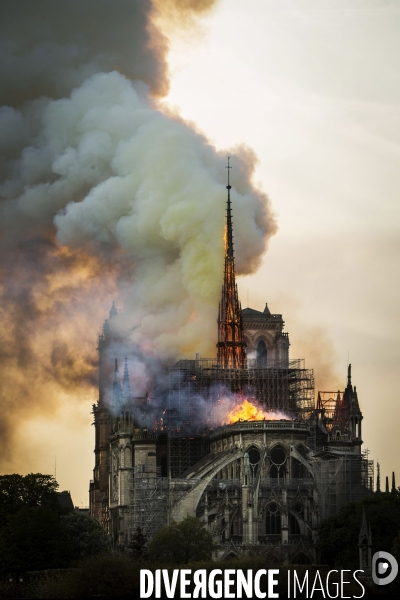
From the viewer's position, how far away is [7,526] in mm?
157625

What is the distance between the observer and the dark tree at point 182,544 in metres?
154

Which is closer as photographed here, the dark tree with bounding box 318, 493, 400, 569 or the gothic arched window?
the dark tree with bounding box 318, 493, 400, 569

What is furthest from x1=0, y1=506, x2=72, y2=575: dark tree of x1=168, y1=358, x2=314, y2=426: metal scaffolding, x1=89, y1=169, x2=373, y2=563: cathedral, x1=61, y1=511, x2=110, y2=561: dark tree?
x1=168, y1=358, x2=314, y2=426: metal scaffolding

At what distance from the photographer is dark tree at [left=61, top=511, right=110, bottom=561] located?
16188 cm

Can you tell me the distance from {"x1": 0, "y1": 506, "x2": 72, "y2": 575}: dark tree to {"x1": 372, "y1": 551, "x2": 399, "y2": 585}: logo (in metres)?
25.2

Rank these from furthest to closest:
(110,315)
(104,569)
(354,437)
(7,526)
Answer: (110,315) < (354,437) < (7,526) < (104,569)

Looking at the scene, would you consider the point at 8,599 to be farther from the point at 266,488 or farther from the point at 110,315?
the point at 110,315

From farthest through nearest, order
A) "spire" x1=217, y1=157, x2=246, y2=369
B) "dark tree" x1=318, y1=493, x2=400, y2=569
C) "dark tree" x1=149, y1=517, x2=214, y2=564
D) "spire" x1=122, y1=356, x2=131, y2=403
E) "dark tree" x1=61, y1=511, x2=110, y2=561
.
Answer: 1. "spire" x1=217, y1=157, x2=246, y2=369
2. "spire" x1=122, y1=356, x2=131, y2=403
3. "dark tree" x1=61, y1=511, x2=110, y2=561
4. "dark tree" x1=318, y1=493, x2=400, y2=569
5. "dark tree" x1=149, y1=517, x2=214, y2=564

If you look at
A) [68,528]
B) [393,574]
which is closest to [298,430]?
[68,528]

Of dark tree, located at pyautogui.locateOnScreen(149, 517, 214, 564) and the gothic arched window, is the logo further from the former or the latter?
the gothic arched window

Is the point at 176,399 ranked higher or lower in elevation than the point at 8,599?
higher

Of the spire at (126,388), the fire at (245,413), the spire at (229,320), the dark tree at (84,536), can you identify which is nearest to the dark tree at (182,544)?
the dark tree at (84,536)

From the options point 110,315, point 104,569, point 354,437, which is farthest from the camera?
point 110,315

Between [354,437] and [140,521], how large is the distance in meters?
24.4
